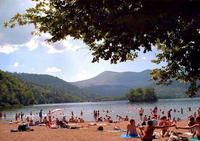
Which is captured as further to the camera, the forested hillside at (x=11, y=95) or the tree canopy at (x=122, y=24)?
the forested hillside at (x=11, y=95)

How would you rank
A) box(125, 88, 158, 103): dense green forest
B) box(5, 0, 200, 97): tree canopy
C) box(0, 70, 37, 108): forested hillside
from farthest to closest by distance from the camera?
box(125, 88, 158, 103): dense green forest < box(0, 70, 37, 108): forested hillside < box(5, 0, 200, 97): tree canopy

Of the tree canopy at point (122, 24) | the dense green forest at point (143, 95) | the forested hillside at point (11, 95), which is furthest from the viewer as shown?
the dense green forest at point (143, 95)

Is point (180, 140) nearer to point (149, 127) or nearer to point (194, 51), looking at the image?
point (149, 127)

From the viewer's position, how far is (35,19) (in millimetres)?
8281

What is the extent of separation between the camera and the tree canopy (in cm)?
518

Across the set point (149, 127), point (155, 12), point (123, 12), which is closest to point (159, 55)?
point (149, 127)

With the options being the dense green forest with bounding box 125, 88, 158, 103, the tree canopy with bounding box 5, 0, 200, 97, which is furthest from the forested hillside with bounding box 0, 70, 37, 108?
the tree canopy with bounding box 5, 0, 200, 97

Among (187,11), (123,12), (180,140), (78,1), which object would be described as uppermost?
(78,1)

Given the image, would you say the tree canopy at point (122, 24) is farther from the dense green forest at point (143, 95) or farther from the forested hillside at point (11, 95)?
the dense green forest at point (143, 95)

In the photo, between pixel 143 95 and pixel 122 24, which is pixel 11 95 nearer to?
pixel 143 95

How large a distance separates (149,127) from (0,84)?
150337 millimetres

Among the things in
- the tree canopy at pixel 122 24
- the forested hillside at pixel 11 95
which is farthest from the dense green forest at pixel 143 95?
the tree canopy at pixel 122 24

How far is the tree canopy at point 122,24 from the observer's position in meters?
5.18

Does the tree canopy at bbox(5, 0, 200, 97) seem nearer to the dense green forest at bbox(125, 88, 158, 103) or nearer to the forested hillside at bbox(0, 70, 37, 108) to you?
the forested hillside at bbox(0, 70, 37, 108)
